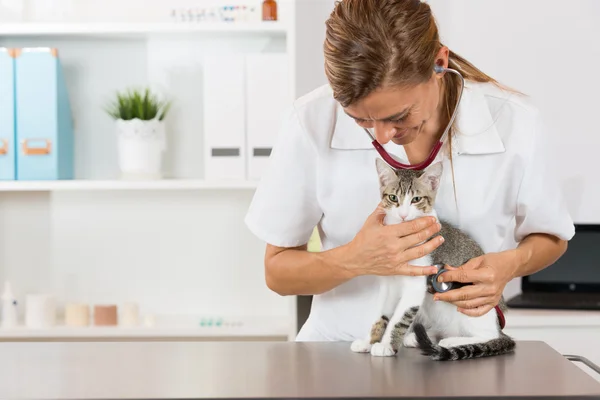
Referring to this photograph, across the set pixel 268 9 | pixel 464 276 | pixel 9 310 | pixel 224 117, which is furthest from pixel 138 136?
pixel 464 276

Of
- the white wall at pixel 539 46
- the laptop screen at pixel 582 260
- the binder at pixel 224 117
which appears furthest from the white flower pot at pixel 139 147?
the laptop screen at pixel 582 260

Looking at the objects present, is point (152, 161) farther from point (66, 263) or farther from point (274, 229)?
point (274, 229)

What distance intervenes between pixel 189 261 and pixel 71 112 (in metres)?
0.65

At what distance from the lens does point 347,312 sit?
4.82 feet

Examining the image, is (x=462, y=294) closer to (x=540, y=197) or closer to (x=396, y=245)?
(x=396, y=245)

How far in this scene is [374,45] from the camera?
1090 millimetres

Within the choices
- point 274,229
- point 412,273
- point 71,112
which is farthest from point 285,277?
point 71,112

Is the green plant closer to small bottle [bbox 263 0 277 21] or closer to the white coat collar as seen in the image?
small bottle [bbox 263 0 277 21]

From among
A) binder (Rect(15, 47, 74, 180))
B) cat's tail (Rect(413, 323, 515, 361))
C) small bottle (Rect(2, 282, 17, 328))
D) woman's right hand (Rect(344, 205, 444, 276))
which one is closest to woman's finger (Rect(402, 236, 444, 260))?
woman's right hand (Rect(344, 205, 444, 276))

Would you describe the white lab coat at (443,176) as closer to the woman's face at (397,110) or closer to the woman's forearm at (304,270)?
the woman's forearm at (304,270)

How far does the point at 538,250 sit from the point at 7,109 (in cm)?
171

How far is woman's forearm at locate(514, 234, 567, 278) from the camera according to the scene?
1.38 metres

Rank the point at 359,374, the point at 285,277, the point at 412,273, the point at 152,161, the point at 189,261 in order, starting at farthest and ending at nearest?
the point at 189,261 → the point at 152,161 → the point at 285,277 → the point at 412,273 → the point at 359,374

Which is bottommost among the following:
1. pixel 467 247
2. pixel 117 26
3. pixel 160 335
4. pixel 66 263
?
pixel 160 335
